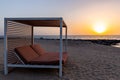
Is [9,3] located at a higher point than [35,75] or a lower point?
higher

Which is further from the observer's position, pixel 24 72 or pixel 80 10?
pixel 80 10

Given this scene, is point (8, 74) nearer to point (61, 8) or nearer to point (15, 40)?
point (15, 40)

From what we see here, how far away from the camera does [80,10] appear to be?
46.8 feet

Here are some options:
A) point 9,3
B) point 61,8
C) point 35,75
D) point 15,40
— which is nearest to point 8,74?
point 35,75

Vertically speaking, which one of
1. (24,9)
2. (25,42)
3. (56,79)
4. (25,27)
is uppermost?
(24,9)

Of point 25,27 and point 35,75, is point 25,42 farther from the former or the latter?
point 35,75

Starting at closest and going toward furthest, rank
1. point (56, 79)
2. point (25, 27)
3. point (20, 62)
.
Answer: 1. point (56, 79)
2. point (20, 62)
3. point (25, 27)

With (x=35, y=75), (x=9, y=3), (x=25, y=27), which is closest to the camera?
(x=35, y=75)

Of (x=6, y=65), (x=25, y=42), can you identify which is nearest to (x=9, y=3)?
(x=25, y=42)

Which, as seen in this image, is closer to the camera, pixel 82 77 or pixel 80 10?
pixel 82 77

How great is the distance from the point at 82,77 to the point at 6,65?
2275mm

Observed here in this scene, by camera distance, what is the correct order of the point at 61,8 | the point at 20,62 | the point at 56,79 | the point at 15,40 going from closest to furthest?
the point at 56,79
the point at 20,62
the point at 15,40
the point at 61,8

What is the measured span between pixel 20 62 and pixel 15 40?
0.85 meters

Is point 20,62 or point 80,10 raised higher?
point 80,10
